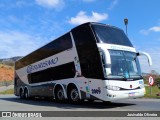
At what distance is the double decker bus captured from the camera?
15.1 m

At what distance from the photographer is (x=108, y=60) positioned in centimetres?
1457

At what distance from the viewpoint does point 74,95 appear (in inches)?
695

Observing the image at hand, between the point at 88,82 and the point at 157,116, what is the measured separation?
5150mm

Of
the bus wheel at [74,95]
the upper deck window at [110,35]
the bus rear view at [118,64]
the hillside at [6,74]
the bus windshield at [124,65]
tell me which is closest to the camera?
the bus rear view at [118,64]

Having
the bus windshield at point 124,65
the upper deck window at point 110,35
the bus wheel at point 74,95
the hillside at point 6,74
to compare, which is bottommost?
the bus wheel at point 74,95

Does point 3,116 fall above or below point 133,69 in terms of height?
below

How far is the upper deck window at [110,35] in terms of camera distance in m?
15.8

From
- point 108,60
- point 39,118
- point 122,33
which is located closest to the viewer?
point 39,118

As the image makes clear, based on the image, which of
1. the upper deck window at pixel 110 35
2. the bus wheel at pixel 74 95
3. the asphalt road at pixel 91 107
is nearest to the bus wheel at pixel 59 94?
the asphalt road at pixel 91 107

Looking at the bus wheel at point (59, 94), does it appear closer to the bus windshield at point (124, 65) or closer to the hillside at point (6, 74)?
the bus windshield at point (124, 65)

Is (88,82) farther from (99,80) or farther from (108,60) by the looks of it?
(108,60)

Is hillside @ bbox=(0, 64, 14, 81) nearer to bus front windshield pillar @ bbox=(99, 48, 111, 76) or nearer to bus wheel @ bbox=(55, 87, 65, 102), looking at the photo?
bus wheel @ bbox=(55, 87, 65, 102)

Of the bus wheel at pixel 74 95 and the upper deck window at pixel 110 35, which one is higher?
the upper deck window at pixel 110 35

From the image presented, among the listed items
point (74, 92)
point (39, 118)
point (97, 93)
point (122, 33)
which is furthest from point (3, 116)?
point (122, 33)
